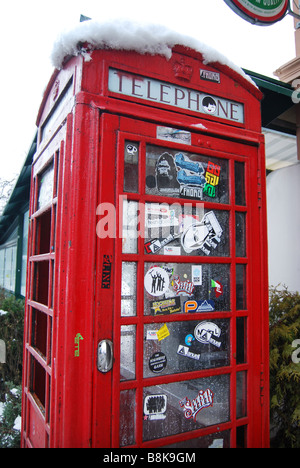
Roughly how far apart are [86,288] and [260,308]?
4.02ft

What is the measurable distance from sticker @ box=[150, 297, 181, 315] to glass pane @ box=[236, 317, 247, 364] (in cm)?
48

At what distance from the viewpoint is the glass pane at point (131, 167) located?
192 centimetres

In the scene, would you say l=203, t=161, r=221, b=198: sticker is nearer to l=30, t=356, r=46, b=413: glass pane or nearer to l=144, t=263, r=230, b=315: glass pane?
l=144, t=263, r=230, b=315: glass pane

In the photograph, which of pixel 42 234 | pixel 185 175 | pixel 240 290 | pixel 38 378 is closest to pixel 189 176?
pixel 185 175

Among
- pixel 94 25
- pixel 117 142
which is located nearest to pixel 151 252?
pixel 117 142

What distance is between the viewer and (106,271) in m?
1.79

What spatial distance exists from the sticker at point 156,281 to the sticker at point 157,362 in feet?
1.16

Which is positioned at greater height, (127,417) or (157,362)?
(157,362)

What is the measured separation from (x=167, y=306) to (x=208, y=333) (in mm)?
360

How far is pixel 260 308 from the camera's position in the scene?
2.28 meters

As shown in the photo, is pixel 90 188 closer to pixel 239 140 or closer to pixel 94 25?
pixel 94 25

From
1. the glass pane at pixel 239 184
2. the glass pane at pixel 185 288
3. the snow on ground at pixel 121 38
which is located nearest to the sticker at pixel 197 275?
the glass pane at pixel 185 288

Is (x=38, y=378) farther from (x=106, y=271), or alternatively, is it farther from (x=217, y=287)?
(x=217, y=287)

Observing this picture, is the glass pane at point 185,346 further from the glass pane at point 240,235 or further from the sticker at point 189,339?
the glass pane at point 240,235
